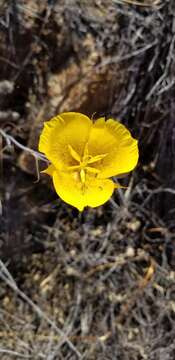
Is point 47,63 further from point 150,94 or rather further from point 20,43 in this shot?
point 150,94

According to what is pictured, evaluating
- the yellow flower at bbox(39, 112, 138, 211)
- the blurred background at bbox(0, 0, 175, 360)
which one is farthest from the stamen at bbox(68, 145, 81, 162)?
the blurred background at bbox(0, 0, 175, 360)

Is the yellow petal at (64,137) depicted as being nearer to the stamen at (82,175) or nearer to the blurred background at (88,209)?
the stamen at (82,175)

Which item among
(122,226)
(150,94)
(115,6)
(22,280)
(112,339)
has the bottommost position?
(112,339)

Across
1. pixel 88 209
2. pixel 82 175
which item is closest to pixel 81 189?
pixel 82 175

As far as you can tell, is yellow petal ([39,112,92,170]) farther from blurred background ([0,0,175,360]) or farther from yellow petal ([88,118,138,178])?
blurred background ([0,0,175,360])

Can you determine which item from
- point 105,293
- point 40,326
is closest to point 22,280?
point 40,326

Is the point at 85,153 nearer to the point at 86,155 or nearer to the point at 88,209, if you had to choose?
the point at 86,155

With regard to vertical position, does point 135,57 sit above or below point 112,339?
above
